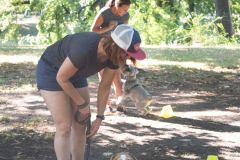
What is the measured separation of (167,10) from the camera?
80.0 feet

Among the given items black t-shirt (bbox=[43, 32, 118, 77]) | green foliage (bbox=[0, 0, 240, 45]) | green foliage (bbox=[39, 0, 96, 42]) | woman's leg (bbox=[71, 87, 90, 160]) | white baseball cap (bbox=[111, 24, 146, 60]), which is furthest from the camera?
green foliage (bbox=[39, 0, 96, 42])

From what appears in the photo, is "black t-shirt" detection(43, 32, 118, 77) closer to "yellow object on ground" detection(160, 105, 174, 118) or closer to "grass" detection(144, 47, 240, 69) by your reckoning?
"yellow object on ground" detection(160, 105, 174, 118)

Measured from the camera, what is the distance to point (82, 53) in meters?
3.65

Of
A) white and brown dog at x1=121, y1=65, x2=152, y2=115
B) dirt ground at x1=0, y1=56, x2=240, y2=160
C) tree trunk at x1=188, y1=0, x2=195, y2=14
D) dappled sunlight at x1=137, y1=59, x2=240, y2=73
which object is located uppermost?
tree trunk at x1=188, y1=0, x2=195, y2=14

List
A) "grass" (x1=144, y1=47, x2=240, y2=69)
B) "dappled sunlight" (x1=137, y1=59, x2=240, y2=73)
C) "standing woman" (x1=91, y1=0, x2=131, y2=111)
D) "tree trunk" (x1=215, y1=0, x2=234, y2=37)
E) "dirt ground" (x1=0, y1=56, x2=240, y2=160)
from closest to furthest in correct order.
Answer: "dirt ground" (x1=0, y1=56, x2=240, y2=160) → "standing woman" (x1=91, y1=0, x2=131, y2=111) → "dappled sunlight" (x1=137, y1=59, x2=240, y2=73) → "grass" (x1=144, y1=47, x2=240, y2=69) → "tree trunk" (x1=215, y1=0, x2=234, y2=37)

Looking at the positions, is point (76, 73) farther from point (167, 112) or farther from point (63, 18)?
point (63, 18)

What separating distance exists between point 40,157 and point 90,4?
19.6 metres

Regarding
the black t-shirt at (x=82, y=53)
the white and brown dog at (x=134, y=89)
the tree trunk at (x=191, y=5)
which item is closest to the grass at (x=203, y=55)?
the white and brown dog at (x=134, y=89)

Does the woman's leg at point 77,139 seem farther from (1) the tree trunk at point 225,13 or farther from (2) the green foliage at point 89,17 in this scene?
(2) the green foliage at point 89,17

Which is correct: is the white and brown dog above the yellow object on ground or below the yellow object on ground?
above

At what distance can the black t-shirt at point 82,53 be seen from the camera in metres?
3.66

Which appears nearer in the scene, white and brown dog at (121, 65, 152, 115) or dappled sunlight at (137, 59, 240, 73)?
white and brown dog at (121, 65, 152, 115)

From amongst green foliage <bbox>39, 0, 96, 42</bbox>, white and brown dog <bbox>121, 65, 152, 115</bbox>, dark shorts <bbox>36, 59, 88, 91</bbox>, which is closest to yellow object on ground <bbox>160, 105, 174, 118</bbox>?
white and brown dog <bbox>121, 65, 152, 115</bbox>

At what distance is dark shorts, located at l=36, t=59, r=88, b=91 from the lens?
4043 millimetres
